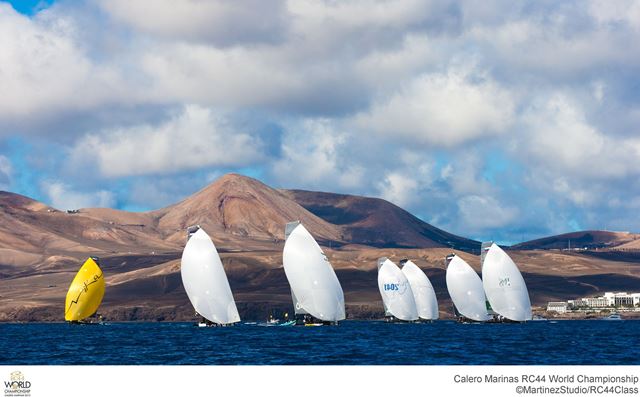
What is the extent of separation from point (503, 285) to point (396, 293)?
1934cm

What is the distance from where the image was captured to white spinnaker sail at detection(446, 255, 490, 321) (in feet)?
577

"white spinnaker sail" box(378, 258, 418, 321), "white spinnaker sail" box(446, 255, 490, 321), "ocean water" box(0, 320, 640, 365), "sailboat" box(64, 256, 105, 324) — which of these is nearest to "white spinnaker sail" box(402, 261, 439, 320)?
"white spinnaker sail" box(378, 258, 418, 321)

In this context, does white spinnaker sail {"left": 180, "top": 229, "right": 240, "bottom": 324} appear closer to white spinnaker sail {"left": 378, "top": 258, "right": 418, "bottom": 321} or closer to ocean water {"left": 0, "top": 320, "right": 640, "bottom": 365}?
ocean water {"left": 0, "top": 320, "right": 640, "bottom": 365}

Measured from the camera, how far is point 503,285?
170m

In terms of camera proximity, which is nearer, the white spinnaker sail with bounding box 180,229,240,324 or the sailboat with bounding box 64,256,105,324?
the white spinnaker sail with bounding box 180,229,240,324

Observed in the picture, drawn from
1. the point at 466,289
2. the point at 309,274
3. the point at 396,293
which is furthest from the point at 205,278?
the point at 466,289

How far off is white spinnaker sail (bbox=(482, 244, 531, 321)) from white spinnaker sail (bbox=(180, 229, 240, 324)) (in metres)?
48.4

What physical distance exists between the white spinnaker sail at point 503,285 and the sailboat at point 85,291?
2542 inches

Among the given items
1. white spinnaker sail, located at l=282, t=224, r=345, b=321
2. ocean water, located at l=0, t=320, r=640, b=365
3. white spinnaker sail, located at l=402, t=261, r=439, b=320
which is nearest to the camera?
ocean water, located at l=0, t=320, r=640, b=365

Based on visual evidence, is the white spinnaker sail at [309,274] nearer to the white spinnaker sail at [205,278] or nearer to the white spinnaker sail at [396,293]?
the white spinnaker sail at [205,278]

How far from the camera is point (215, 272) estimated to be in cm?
13938

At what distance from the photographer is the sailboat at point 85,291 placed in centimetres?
17388

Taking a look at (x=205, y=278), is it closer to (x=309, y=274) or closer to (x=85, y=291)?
(x=309, y=274)
